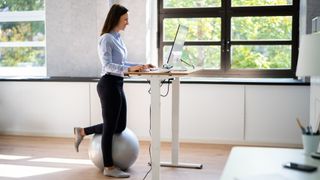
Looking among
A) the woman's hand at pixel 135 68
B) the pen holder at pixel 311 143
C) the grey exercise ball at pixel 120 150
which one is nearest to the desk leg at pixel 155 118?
the woman's hand at pixel 135 68

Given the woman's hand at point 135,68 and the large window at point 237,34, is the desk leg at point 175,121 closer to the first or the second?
the woman's hand at point 135,68

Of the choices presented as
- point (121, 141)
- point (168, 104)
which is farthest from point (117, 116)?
point (168, 104)

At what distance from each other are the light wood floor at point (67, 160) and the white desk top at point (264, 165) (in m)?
2.05

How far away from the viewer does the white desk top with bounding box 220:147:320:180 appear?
153cm

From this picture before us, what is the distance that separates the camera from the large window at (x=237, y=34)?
5.51m

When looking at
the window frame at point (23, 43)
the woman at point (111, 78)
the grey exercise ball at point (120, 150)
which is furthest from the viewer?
the window frame at point (23, 43)

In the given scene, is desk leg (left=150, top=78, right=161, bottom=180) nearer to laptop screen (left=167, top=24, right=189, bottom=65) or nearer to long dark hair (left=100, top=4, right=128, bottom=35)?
laptop screen (left=167, top=24, right=189, bottom=65)

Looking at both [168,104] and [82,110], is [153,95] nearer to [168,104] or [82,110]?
[168,104]

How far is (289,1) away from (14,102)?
3.79 meters

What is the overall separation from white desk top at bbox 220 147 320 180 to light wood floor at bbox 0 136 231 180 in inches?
80.7

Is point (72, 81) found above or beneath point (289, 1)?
beneath

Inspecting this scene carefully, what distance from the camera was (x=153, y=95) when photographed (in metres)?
3.36

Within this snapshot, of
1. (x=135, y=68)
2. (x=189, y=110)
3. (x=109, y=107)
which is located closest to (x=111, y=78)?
(x=109, y=107)

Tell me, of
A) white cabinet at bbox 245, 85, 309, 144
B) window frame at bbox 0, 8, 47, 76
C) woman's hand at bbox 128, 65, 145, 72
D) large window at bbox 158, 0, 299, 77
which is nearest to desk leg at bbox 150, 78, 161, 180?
woman's hand at bbox 128, 65, 145, 72
